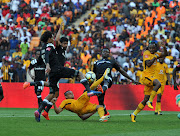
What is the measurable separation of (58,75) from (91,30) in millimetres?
16605

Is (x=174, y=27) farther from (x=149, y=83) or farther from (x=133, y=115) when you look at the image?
(x=133, y=115)

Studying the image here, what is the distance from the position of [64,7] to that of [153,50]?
743 inches

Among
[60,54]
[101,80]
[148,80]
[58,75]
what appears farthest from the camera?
[148,80]

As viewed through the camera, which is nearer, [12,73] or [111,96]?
[111,96]

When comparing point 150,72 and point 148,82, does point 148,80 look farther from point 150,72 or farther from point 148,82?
point 150,72

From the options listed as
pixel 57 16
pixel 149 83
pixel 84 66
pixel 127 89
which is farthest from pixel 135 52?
pixel 149 83

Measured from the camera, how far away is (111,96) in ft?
69.6

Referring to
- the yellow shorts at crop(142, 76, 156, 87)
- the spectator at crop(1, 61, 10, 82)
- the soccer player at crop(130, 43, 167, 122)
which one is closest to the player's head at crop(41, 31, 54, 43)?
the soccer player at crop(130, 43, 167, 122)

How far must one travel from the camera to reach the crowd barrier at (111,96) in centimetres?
2056

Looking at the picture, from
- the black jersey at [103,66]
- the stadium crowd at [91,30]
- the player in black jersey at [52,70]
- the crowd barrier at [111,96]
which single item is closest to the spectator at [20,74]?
the stadium crowd at [91,30]

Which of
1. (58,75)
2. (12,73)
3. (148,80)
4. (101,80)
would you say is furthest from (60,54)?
(12,73)

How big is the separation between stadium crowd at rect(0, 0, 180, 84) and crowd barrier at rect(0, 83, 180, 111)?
7.99 ft

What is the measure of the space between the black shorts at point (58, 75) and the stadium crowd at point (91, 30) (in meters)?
11.4

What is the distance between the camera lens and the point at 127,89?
69.6 ft
